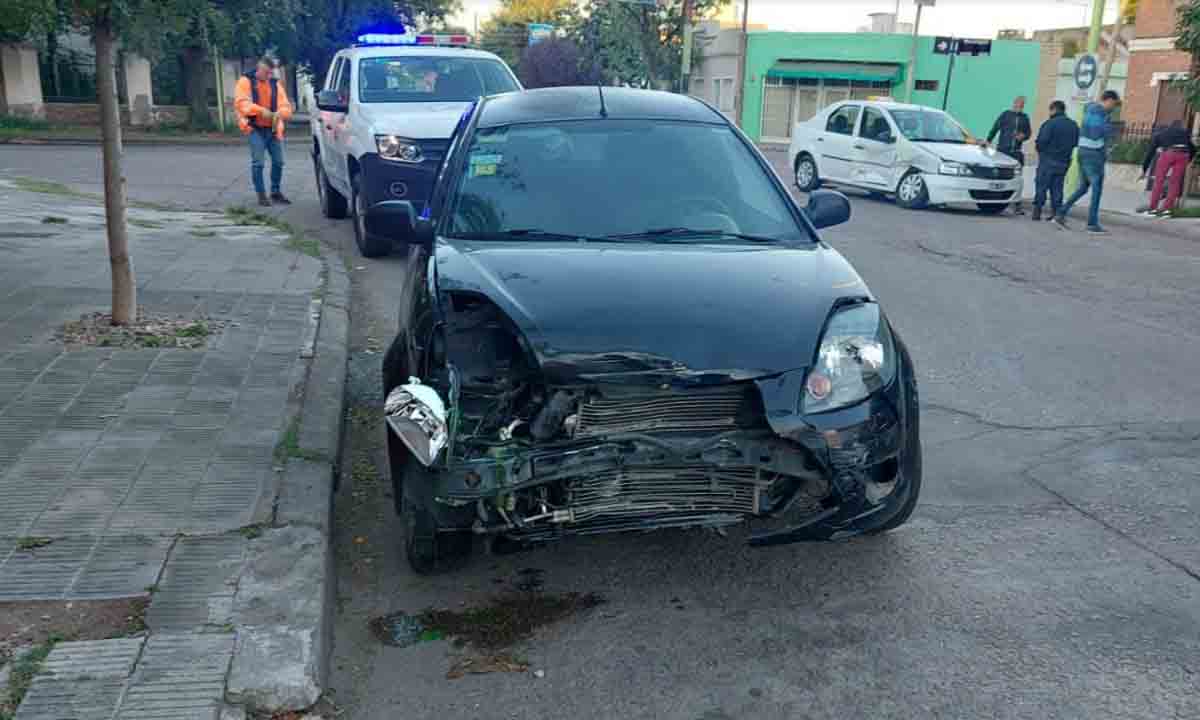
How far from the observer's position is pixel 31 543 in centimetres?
381

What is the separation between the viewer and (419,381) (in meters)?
3.64

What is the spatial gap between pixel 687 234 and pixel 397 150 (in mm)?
5987

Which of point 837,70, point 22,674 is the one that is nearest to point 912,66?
point 837,70

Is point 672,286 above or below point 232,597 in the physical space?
above

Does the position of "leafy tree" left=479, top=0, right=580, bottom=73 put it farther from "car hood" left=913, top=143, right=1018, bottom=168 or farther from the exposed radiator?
the exposed radiator

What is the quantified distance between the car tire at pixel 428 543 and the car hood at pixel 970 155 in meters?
14.0

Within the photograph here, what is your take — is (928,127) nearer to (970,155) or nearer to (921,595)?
(970,155)

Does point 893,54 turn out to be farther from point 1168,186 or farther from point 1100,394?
point 1100,394

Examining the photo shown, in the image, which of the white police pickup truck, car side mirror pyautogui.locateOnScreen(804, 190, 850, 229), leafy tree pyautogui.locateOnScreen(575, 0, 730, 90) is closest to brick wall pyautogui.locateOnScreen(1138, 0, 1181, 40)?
the white police pickup truck

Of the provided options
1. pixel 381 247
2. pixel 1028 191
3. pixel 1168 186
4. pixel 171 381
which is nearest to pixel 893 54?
pixel 1028 191

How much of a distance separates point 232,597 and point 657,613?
56.2 inches

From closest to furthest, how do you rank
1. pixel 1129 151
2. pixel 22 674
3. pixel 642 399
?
pixel 22 674 < pixel 642 399 < pixel 1129 151

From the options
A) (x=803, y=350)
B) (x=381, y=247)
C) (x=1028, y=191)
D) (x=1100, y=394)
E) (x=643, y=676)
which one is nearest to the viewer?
(x=643, y=676)

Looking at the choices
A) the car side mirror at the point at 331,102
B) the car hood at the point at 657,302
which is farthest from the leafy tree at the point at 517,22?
the car hood at the point at 657,302
